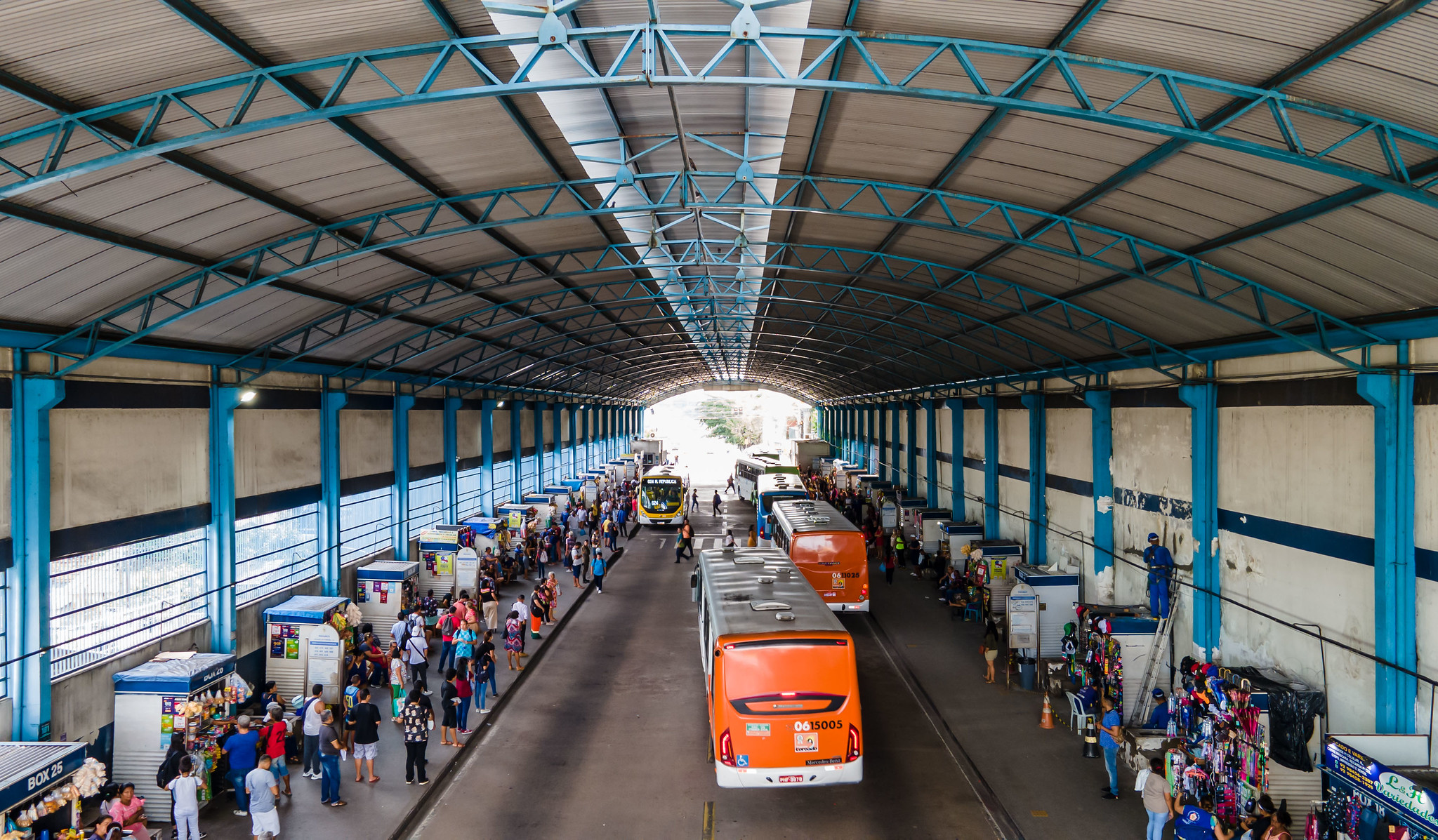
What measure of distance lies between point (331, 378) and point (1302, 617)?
69.4 ft

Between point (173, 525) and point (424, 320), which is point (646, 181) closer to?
point (424, 320)

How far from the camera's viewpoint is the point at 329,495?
19.9m

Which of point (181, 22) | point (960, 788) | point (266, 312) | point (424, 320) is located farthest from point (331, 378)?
point (960, 788)

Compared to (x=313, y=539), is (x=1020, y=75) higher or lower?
higher

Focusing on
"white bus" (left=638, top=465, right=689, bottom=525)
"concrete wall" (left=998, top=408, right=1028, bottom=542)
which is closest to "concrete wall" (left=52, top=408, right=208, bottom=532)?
Result: "concrete wall" (left=998, top=408, right=1028, bottom=542)

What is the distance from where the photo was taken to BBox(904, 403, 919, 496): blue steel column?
40.0 meters

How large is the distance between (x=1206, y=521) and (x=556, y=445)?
36.1 metres

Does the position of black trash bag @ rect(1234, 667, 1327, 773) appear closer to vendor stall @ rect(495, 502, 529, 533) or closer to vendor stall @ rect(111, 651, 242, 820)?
vendor stall @ rect(111, 651, 242, 820)

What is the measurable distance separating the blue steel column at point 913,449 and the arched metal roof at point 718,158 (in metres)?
21.4

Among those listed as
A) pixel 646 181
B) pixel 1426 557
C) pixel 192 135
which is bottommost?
pixel 1426 557

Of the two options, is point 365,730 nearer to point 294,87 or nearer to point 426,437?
point 294,87

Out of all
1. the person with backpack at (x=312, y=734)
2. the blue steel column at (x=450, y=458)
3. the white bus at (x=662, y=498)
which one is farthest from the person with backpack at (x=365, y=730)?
the white bus at (x=662, y=498)

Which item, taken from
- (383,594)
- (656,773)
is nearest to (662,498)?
(383,594)

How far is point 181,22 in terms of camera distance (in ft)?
21.5
